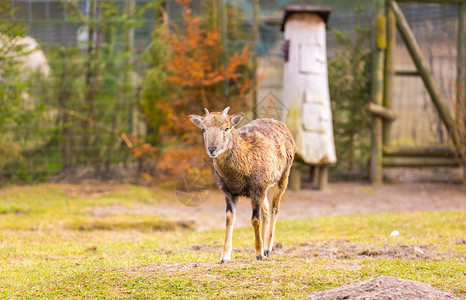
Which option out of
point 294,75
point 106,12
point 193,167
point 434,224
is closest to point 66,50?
point 106,12

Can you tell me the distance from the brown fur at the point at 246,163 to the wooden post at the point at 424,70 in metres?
7.62

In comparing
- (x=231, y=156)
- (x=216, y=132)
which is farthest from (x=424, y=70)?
(x=216, y=132)

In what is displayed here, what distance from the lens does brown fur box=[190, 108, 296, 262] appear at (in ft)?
20.7

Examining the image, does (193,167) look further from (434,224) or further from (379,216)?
(434,224)

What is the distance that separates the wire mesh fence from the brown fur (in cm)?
679

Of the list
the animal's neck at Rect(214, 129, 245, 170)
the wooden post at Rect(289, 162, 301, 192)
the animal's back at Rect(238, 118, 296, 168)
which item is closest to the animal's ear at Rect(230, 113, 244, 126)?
A: the animal's neck at Rect(214, 129, 245, 170)

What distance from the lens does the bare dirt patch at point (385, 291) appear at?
5.17 m

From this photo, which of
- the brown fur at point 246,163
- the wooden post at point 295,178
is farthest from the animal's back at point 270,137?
the wooden post at point 295,178

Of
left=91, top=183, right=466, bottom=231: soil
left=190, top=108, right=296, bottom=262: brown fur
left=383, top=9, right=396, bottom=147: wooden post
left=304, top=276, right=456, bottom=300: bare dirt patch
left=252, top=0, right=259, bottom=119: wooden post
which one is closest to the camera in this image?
left=304, top=276, right=456, bottom=300: bare dirt patch

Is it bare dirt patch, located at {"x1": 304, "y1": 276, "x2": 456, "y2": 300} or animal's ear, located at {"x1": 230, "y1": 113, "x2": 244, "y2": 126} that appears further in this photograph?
animal's ear, located at {"x1": 230, "y1": 113, "x2": 244, "y2": 126}

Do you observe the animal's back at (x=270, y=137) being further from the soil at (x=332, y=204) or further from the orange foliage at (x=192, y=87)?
the orange foliage at (x=192, y=87)

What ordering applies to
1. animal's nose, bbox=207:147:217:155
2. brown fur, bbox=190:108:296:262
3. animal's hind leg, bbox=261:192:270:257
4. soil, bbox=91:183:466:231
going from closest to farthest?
animal's nose, bbox=207:147:217:155 < brown fur, bbox=190:108:296:262 < animal's hind leg, bbox=261:192:270:257 < soil, bbox=91:183:466:231

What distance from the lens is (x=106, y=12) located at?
569 inches

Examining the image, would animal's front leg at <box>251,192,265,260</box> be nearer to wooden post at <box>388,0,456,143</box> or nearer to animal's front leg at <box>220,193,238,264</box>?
animal's front leg at <box>220,193,238,264</box>
